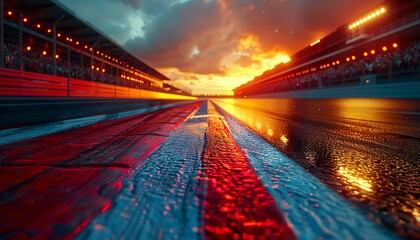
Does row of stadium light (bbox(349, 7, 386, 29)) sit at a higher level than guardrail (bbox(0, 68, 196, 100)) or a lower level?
higher

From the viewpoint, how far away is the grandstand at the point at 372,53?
49.0ft

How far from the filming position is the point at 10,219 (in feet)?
3.10

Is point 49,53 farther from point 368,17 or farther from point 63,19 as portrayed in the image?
point 368,17

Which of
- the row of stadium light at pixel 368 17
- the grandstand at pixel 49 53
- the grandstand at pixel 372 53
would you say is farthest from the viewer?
the row of stadium light at pixel 368 17

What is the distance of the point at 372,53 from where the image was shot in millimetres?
27172

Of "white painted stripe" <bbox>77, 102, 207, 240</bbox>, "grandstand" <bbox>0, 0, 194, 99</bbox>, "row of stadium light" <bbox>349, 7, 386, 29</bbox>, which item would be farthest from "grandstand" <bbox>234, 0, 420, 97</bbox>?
"grandstand" <bbox>0, 0, 194, 99</bbox>

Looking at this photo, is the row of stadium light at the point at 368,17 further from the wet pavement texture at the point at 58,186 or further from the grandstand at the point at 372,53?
the wet pavement texture at the point at 58,186

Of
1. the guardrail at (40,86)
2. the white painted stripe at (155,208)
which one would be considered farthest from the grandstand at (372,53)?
the guardrail at (40,86)

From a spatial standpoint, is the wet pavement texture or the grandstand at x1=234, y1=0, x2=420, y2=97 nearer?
the wet pavement texture

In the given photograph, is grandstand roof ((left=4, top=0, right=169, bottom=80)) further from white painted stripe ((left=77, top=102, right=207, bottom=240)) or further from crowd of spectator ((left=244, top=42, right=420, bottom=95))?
crowd of spectator ((left=244, top=42, right=420, bottom=95))

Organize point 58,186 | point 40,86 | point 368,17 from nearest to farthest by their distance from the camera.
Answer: point 58,186 < point 40,86 < point 368,17

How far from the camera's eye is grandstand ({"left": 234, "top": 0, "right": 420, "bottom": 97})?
588 inches

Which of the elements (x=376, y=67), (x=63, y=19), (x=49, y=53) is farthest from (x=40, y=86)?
(x=376, y=67)

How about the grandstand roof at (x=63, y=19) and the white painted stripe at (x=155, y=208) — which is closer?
the white painted stripe at (x=155, y=208)
